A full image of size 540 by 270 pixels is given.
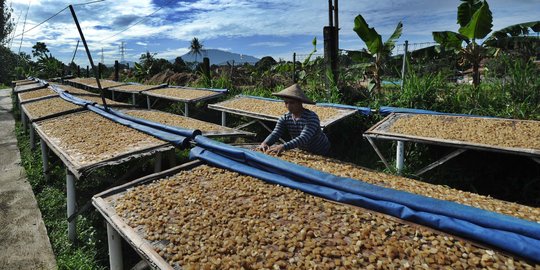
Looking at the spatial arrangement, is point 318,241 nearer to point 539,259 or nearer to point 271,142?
point 539,259

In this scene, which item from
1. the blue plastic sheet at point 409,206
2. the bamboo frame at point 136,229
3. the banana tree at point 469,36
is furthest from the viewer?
the banana tree at point 469,36

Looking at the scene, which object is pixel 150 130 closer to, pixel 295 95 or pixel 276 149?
pixel 276 149

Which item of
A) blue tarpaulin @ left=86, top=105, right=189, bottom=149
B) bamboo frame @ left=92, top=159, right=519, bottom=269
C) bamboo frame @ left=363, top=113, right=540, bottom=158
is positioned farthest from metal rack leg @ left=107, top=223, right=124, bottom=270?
bamboo frame @ left=363, top=113, right=540, bottom=158

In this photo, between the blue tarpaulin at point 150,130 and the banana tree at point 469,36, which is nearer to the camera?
the blue tarpaulin at point 150,130

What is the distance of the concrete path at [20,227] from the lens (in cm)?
287

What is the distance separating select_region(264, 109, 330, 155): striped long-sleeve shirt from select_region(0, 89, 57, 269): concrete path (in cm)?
227

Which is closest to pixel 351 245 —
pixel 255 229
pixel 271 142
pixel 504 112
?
pixel 255 229

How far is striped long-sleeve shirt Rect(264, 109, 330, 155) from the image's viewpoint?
335cm

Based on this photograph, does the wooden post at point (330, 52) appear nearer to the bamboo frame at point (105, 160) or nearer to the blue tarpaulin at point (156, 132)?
the blue tarpaulin at point (156, 132)

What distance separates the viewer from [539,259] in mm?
1378

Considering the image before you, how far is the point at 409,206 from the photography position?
180 centimetres

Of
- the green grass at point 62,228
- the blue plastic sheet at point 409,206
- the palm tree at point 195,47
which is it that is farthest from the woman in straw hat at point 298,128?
the palm tree at point 195,47

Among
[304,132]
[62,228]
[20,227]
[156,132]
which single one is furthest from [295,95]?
[20,227]

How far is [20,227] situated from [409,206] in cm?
370
